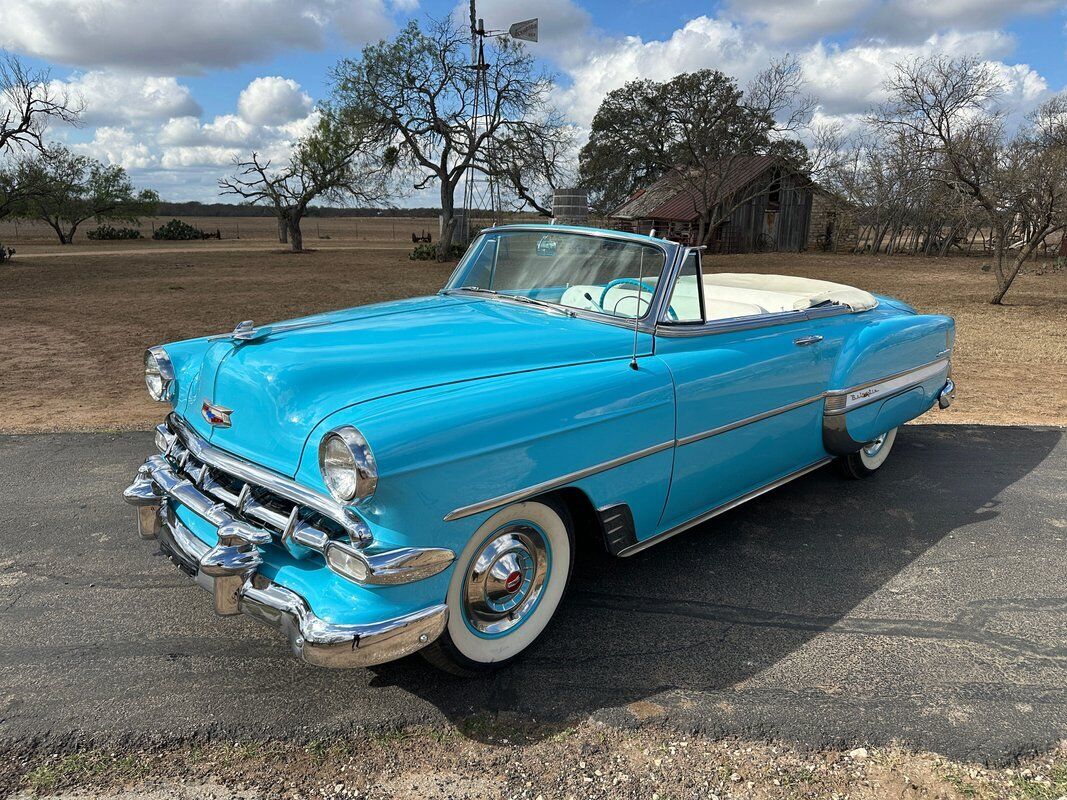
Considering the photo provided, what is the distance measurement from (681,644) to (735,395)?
112 cm

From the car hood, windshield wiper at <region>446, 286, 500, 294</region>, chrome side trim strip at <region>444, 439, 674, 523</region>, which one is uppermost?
windshield wiper at <region>446, 286, 500, 294</region>

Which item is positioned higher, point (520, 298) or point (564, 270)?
point (564, 270)

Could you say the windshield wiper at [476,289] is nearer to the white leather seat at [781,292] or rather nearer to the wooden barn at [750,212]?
the white leather seat at [781,292]

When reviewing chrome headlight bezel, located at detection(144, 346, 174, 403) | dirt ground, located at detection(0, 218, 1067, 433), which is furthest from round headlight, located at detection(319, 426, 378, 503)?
dirt ground, located at detection(0, 218, 1067, 433)

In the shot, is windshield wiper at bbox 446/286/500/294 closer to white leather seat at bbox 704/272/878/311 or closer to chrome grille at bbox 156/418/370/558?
white leather seat at bbox 704/272/878/311

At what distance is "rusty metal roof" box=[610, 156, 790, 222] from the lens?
29375 millimetres

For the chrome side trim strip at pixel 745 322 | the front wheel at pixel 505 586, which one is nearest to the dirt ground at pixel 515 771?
the front wheel at pixel 505 586

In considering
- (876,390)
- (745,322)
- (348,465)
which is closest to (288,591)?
(348,465)

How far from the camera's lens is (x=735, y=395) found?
3266 mm

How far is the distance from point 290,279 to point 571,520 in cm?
1821

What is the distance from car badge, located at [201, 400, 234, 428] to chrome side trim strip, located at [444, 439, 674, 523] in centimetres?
100

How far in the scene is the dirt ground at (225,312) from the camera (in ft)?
21.6

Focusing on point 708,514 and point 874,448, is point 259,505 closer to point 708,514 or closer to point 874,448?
point 708,514

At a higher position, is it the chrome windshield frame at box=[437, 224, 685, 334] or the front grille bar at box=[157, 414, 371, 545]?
the chrome windshield frame at box=[437, 224, 685, 334]
